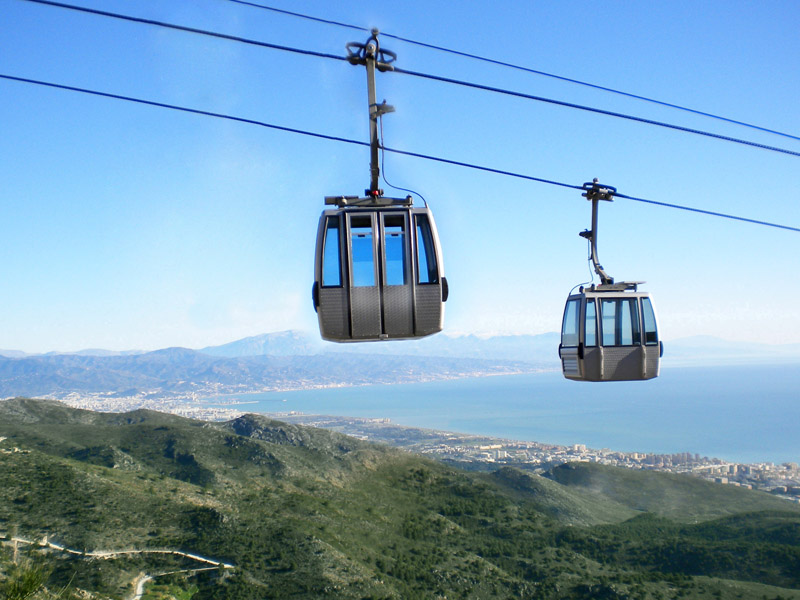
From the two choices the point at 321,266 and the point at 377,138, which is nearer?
the point at 377,138

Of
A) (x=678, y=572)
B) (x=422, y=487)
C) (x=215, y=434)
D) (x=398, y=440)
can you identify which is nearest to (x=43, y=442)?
(x=215, y=434)

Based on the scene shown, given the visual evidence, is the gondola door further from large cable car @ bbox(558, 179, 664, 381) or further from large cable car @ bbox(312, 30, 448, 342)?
large cable car @ bbox(558, 179, 664, 381)

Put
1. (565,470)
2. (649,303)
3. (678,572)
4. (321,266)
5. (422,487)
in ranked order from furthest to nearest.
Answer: (565,470) → (422,487) → (678,572) → (649,303) → (321,266)

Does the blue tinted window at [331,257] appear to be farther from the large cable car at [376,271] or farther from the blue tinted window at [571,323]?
the blue tinted window at [571,323]

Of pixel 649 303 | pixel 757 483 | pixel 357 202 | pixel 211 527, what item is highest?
pixel 357 202

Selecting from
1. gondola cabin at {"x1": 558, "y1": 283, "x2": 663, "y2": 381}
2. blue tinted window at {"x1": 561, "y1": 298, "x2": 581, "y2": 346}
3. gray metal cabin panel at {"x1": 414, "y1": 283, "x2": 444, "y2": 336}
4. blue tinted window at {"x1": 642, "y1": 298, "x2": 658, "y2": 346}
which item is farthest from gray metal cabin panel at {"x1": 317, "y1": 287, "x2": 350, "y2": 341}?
blue tinted window at {"x1": 642, "y1": 298, "x2": 658, "y2": 346}

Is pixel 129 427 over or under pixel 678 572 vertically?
over

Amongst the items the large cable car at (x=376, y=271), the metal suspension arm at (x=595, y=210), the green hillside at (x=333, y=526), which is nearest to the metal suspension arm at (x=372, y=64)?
the large cable car at (x=376, y=271)

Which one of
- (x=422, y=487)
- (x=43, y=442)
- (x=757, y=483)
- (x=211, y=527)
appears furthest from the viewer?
(x=757, y=483)

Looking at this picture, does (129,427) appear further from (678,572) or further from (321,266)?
(321,266)
